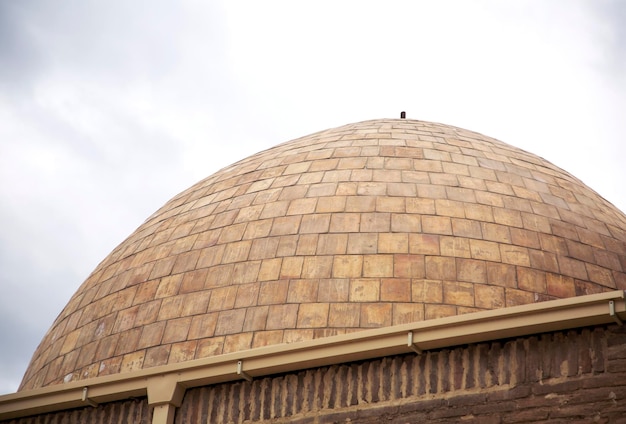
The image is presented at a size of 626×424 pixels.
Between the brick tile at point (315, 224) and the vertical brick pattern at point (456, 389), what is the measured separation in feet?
8.81

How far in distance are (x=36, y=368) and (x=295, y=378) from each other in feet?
17.1

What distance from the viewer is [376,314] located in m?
9.71

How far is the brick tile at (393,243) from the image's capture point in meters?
10.4

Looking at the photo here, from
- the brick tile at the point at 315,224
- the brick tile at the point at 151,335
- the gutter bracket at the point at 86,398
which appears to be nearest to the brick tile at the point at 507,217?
the brick tile at the point at 315,224

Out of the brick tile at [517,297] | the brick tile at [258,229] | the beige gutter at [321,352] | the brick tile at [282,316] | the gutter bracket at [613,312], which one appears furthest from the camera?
the brick tile at [258,229]

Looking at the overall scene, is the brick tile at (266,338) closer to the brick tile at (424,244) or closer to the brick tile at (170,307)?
the brick tile at (170,307)

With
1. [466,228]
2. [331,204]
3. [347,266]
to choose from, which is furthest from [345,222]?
[466,228]

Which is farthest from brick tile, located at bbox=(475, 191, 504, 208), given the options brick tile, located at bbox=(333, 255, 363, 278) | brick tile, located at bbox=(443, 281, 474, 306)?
brick tile, located at bbox=(333, 255, 363, 278)

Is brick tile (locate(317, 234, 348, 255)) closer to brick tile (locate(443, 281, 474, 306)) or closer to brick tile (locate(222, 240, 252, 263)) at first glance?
brick tile (locate(222, 240, 252, 263))

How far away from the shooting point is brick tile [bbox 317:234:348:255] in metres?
10.5

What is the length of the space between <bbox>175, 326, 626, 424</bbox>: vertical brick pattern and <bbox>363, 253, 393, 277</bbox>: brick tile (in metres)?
2.05

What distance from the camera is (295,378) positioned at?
8.33 metres

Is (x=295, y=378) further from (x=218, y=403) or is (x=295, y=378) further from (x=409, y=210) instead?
(x=409, y=210)

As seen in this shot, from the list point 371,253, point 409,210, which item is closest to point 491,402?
point 371,253
